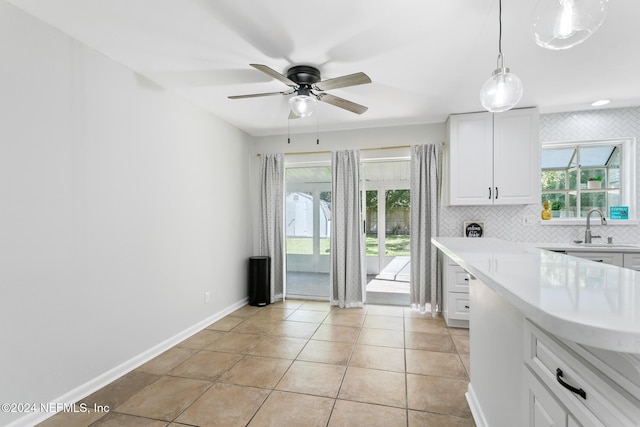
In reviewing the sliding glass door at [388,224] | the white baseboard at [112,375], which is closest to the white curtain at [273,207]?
the white baseboard at [112,375]

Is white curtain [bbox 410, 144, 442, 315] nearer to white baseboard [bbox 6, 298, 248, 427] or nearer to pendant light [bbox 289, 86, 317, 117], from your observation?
pendant light [bbox 289, 86, 317, 117]

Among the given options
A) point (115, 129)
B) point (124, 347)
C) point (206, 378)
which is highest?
point (115, 129)

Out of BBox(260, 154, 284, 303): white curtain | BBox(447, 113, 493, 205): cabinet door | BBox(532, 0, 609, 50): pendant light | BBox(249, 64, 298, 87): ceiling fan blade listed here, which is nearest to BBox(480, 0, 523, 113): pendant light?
BBox(532, 0, 609, 50): pendant light

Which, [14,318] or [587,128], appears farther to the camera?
[587,128]

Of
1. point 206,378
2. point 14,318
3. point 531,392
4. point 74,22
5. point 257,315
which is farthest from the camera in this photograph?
point 257,315

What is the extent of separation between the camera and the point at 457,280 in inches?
146

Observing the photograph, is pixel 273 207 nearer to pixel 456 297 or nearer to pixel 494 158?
pixel 456 297

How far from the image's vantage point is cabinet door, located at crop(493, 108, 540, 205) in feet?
11.7

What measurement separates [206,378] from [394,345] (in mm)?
1767

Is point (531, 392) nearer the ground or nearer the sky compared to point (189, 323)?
nearer the sky

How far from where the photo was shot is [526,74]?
9.02 feet

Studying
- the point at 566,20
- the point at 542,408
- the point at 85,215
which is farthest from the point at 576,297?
the point at 85,215

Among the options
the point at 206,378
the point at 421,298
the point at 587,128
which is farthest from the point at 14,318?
the point at 587,128

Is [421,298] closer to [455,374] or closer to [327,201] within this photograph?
[455,374]
